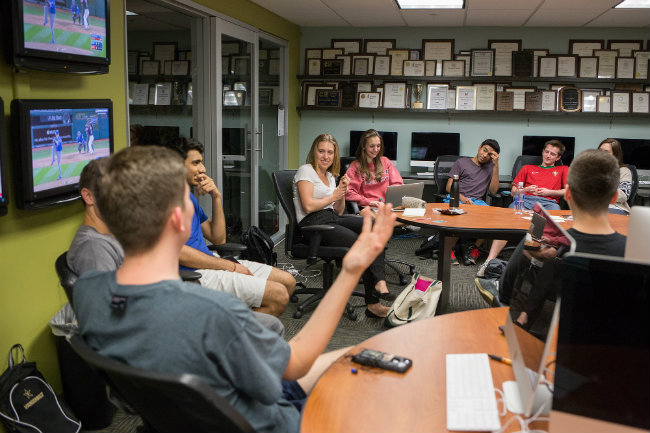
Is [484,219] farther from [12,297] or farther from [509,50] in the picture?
[509,50]

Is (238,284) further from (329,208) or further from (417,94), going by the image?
(417,94)

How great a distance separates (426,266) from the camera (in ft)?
17.4

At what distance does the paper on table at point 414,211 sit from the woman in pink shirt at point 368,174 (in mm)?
860

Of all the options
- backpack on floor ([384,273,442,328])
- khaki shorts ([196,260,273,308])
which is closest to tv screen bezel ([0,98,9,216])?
khaki shorts ([196,260,273,308])

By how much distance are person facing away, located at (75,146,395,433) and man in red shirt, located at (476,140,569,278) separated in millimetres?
4547

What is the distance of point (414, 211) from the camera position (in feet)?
13.0

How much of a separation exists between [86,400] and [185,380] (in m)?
1.75

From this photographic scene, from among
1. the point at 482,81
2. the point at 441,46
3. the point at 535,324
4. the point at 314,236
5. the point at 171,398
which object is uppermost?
the point at 441,46

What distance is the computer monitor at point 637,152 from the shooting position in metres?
6.15

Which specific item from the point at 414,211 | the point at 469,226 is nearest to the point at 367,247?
the point at 469,226

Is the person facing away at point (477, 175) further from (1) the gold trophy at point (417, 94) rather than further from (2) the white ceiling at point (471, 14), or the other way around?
(2) the white ceiling at point (471, 14)

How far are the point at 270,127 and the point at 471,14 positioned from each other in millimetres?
2301

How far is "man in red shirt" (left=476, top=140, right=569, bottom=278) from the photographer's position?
5316 millimetres

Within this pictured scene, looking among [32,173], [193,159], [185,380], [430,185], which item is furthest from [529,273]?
[430,185]
